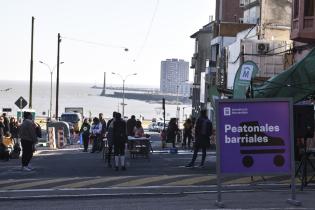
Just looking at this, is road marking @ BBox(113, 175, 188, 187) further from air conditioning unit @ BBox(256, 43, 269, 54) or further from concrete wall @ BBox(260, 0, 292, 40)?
concrete wall @ BBox(260, 0, 292, 40)

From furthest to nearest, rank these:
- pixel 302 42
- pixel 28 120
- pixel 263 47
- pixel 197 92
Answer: pixel 197 92
pixel 263 47
pixel 302 42
pixel 28 120

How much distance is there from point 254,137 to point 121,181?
500cm

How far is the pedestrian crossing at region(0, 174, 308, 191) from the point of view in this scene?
1479 centimetres

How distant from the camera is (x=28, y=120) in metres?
18.5

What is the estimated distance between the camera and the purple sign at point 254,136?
37.1ft

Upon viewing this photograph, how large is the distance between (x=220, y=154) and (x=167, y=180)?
4.59 metres

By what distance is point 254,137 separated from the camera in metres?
11.3

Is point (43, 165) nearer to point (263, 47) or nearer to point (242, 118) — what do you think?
point (242, 118)

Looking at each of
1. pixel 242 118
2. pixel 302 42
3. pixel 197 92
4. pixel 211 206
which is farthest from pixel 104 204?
pixel 197 92

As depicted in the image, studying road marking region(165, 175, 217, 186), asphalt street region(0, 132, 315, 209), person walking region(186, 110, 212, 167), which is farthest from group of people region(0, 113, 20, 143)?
road marking region(165, 175, 217, 186)

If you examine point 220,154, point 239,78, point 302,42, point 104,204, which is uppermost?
point 302,42

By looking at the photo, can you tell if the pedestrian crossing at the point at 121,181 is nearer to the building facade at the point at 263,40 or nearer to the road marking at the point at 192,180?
the road marking at the point at 192,180

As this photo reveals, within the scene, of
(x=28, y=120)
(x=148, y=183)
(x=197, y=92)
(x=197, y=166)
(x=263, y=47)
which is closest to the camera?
(x=148, y=183)

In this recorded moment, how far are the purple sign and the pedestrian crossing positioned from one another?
12.2 ft
